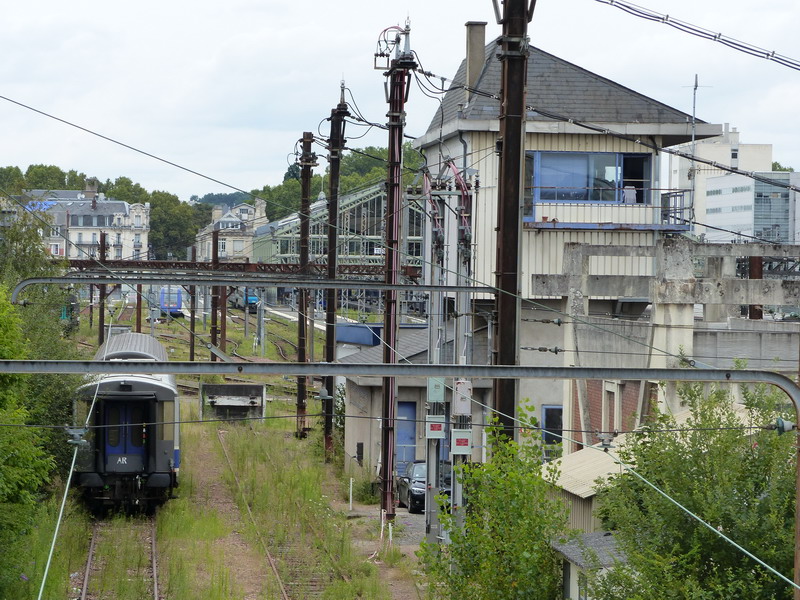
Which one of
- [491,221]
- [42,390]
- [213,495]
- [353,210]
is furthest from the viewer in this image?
[353,210]

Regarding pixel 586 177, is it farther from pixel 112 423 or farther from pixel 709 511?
pixel 709 511

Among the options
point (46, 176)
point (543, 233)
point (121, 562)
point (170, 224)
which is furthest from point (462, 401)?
point (46, 176)

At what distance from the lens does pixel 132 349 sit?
82.2 ft

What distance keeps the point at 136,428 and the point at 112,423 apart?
474 millimetres

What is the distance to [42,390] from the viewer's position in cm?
2128

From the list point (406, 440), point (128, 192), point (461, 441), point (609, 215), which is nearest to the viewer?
point (461, 441)

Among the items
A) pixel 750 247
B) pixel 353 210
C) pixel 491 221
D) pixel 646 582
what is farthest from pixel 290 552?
pixel 353 210

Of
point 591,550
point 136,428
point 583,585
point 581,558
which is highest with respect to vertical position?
point 591,550

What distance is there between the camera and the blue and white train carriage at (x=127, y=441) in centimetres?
2206

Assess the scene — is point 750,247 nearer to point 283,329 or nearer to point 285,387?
point 285,387

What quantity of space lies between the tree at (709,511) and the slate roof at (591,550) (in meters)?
0.34

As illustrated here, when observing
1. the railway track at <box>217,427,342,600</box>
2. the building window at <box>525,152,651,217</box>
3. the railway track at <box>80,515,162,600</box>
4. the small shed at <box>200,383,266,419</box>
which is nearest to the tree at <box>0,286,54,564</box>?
the railway track at <box>80,515,162,600</box>

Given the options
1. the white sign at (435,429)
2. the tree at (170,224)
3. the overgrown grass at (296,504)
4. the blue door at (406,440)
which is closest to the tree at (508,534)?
the overgrown grass at (296,504)

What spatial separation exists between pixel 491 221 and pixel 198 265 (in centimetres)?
1866
